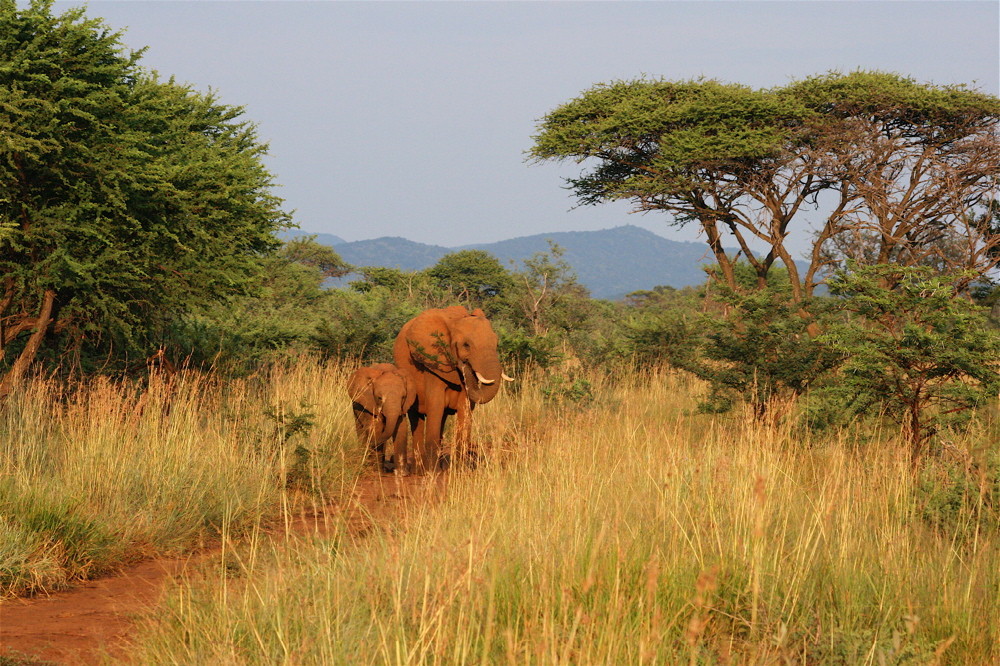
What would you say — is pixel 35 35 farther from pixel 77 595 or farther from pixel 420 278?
pixel 420 278

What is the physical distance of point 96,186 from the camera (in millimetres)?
8836

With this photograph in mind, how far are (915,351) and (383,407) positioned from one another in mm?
4689

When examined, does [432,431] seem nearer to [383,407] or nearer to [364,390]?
[383,407]

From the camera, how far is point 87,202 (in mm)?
8672

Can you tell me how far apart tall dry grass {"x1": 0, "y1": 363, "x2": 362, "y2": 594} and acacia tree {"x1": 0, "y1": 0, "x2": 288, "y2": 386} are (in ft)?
3.49

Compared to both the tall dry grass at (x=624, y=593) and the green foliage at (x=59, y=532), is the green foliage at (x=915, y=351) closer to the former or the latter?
the tall dry grass at (x=624, y=593)

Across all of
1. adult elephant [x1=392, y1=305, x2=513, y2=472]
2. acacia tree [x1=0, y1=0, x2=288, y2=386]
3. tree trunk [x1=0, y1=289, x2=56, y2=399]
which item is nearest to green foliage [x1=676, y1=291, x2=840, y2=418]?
adult elephant [x1=392, y1=305, x2=513, y2=472]

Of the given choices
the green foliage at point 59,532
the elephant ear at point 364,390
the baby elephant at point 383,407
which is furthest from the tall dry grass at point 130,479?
the elephant ear at point 364,390

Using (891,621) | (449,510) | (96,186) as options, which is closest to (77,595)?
(449,510)

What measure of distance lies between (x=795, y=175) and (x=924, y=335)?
13167 millimetres

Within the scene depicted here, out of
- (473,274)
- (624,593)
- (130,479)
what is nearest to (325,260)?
(473,274)

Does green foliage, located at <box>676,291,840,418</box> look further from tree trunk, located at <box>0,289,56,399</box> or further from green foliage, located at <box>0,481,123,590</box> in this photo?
tree trunk, located at <box>0,289,56,399</box>

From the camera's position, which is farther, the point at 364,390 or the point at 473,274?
the point at 473,274

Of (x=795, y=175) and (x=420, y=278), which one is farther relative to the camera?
(x=420, y=278)
